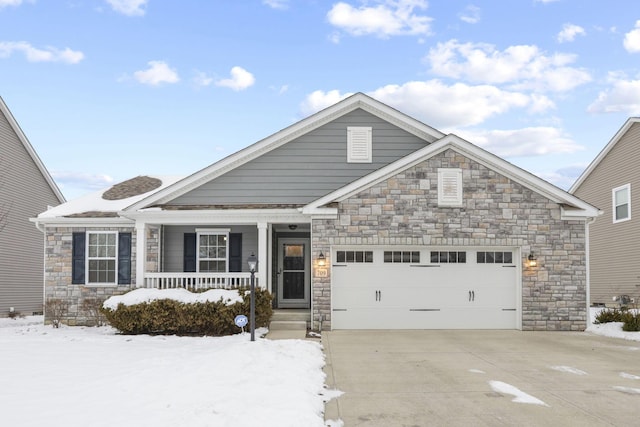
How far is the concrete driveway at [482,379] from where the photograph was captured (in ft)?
21.2

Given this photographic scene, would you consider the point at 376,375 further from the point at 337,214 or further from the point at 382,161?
the point at 382,161

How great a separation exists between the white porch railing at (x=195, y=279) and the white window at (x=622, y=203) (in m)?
14.6

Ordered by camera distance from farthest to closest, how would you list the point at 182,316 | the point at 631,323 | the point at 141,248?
the point at 141,248, the point at 631,323, the point at 182,316

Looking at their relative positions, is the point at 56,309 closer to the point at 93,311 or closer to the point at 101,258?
the point at 93,311

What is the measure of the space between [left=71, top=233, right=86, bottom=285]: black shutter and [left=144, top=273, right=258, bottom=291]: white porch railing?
7.34 ft

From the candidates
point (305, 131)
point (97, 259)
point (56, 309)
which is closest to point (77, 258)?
point (97, 259)

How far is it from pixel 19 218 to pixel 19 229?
45 cm

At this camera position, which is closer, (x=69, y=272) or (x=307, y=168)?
(x=69, y=272)

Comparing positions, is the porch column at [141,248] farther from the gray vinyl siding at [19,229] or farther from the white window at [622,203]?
the white window at [622,203]

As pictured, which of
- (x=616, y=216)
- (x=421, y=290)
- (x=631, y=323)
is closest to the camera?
(x=631, y=323)

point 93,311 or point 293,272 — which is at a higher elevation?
point 293,272

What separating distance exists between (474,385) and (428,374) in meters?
0.93

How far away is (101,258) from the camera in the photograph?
1550 cm

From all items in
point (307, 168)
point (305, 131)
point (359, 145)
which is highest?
point (305, 131)
